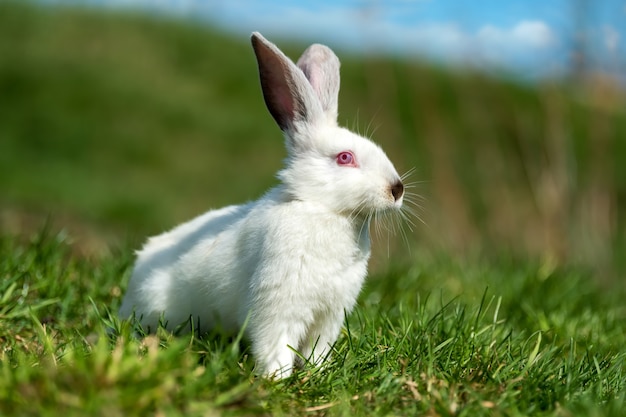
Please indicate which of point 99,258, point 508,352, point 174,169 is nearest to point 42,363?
point 508,352

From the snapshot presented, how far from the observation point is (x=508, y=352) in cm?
323

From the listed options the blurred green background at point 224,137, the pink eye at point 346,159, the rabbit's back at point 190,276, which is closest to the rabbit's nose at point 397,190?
the pink eye at point 346,159

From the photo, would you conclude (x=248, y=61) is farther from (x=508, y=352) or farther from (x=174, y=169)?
(x=508, y=352)

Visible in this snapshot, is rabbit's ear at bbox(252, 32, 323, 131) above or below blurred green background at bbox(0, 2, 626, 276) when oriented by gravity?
above

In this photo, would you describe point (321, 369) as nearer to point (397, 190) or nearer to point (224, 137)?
point (397, 190)

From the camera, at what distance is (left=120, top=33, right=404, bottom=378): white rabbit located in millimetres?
3166

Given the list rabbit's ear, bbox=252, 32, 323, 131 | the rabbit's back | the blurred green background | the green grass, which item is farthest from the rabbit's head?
the blurred green background

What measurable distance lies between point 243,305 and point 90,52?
1081 cm

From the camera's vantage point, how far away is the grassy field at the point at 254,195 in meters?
2.64

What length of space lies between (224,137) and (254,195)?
6.14 feet

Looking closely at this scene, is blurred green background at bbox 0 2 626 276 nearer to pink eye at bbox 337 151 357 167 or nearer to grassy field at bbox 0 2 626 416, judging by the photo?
grassy field at bbox 0 2 626 416

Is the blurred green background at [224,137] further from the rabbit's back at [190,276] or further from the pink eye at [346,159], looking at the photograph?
the pink eye at [346,159]

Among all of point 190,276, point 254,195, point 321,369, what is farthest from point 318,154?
point 254,195

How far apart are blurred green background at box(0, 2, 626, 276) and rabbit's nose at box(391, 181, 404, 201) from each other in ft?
10.7
